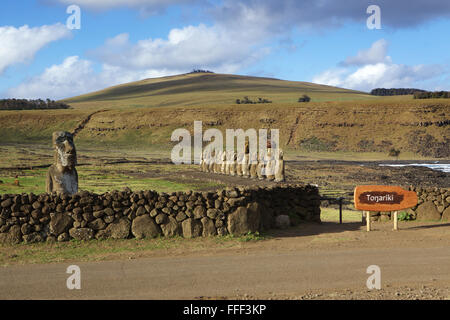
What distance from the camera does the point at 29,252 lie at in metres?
11.6

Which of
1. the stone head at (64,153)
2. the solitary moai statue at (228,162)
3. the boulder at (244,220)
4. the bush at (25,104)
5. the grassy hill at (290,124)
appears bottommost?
the boulder at (244,220)

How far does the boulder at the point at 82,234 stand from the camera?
40.4 ft

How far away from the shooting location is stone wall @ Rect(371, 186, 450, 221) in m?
15.9

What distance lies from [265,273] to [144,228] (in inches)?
148

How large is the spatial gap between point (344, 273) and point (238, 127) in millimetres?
76006

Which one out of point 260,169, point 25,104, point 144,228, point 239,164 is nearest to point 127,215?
point 144,228

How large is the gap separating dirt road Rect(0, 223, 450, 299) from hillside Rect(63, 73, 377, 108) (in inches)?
4325

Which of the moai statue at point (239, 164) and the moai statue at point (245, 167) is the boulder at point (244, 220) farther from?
the moai statue at point (239, 164)

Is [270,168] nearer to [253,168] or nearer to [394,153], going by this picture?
[253,168]

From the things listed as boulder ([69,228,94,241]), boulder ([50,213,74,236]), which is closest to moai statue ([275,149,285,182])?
boulder ([69,228,94,241])

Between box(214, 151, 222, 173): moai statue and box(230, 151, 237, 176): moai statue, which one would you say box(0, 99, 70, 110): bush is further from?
box(230, 151, 237, 176): moai statue

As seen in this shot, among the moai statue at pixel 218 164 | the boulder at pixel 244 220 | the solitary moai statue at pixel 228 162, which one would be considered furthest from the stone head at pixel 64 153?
the moai statue at pixel 218 164

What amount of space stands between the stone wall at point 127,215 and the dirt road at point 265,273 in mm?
1010

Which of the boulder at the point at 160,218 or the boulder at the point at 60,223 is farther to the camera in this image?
the boulder at the point at 160,218
